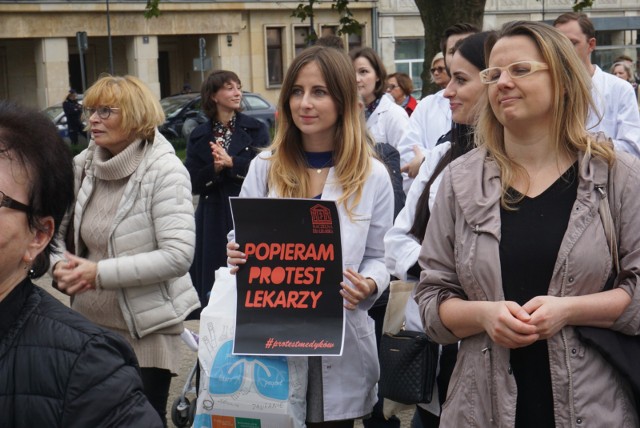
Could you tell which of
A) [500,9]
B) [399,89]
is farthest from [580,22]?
[500,9]

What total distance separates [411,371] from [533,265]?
90 centimetres

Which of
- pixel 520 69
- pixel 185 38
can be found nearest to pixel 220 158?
pixel 520 69

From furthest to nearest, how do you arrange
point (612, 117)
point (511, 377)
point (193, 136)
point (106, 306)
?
point (193, 136) → point (612, 117) → point (106, 306) → point (511, 377)

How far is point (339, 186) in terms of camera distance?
4027mm

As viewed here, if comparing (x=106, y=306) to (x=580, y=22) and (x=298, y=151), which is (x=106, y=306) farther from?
(x=580, y=22)

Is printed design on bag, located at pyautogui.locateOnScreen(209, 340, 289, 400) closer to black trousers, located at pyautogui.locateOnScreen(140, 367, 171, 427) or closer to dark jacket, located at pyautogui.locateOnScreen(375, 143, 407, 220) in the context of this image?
black trousers, located at pyautogui.locateOnScreen(140, 367, 171, 427)

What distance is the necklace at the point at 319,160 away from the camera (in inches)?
164

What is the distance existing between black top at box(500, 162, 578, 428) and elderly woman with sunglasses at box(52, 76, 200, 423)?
1883 millimetres

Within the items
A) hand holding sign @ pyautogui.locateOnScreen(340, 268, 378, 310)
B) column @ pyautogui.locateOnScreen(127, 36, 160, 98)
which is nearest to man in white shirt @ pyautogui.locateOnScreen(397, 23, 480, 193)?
hand holding sign @ pyautogui.locateOnScreen(340, 268, 378, 310)

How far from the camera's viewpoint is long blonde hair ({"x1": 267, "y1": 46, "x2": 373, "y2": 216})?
4047 mm

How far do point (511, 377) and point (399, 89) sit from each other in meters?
10.4

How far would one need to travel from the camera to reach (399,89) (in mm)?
13211

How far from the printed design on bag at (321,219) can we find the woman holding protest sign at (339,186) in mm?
112

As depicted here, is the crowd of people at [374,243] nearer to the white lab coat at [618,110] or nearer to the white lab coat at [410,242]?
the white lab coat at [410,242]
